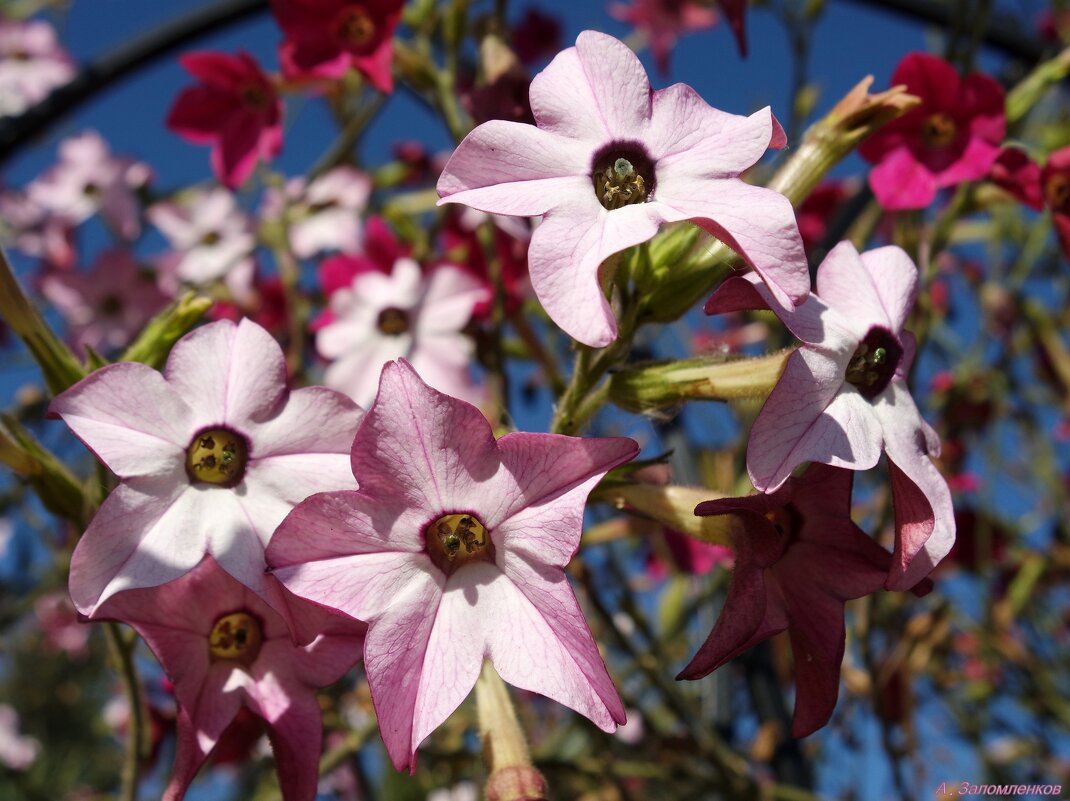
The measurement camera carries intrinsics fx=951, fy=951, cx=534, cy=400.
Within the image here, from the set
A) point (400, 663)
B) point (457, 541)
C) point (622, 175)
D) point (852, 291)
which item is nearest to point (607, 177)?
point (622, 175)

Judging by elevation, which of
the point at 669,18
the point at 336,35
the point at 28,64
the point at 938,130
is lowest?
the point at 669,18

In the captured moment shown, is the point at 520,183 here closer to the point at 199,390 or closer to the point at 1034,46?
the point at 199,390

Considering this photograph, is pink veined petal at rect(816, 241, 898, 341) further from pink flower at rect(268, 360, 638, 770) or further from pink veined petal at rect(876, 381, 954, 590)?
pink flower at rect(268, 360, 638, 770)

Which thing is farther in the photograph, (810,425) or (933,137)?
(933,137)

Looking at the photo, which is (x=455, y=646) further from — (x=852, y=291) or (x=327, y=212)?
(x=327, y=212)

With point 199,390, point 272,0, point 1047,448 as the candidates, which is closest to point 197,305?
point 199,390

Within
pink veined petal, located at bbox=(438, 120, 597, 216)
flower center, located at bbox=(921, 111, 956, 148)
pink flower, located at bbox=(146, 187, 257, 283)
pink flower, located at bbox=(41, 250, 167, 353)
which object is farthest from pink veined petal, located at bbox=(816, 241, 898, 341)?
pink flower, located at bbox=(41, 250, 167, 353)
